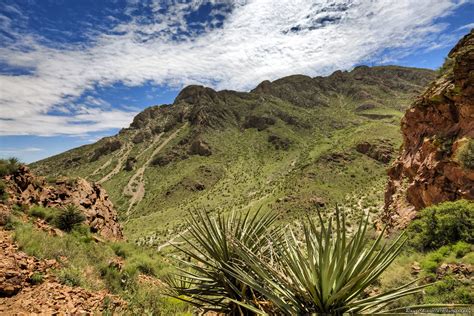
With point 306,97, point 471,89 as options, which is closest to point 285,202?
point 471,89

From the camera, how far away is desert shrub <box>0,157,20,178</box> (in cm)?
1220

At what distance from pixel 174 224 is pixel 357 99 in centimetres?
10944

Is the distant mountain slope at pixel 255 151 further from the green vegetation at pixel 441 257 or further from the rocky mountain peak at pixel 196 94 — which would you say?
the green vegetation at pixel 441 257

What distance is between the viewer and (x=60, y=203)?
46.5 ft

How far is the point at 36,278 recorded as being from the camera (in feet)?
18.3

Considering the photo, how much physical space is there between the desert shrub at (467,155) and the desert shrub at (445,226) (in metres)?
2.15

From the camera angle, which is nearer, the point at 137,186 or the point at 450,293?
the point at 450,293

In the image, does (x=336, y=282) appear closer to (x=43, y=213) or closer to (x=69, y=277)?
(x=69, y=277)

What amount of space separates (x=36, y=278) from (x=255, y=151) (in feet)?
276

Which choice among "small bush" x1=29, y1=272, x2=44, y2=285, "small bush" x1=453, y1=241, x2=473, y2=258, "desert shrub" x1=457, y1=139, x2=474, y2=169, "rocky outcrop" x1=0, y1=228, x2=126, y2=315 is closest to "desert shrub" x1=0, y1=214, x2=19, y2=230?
"rocky outcrop" x1=0, y1=228, x2=126, y2=315

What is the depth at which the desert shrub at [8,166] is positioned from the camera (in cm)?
1220

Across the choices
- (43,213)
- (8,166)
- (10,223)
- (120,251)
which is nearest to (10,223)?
(10,223)

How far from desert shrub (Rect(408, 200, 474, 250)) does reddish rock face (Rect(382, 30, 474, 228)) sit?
2.07m

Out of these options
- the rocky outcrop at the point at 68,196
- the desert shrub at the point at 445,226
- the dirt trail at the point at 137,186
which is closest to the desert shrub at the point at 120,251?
the rocky outcrop at the point at 68,196
